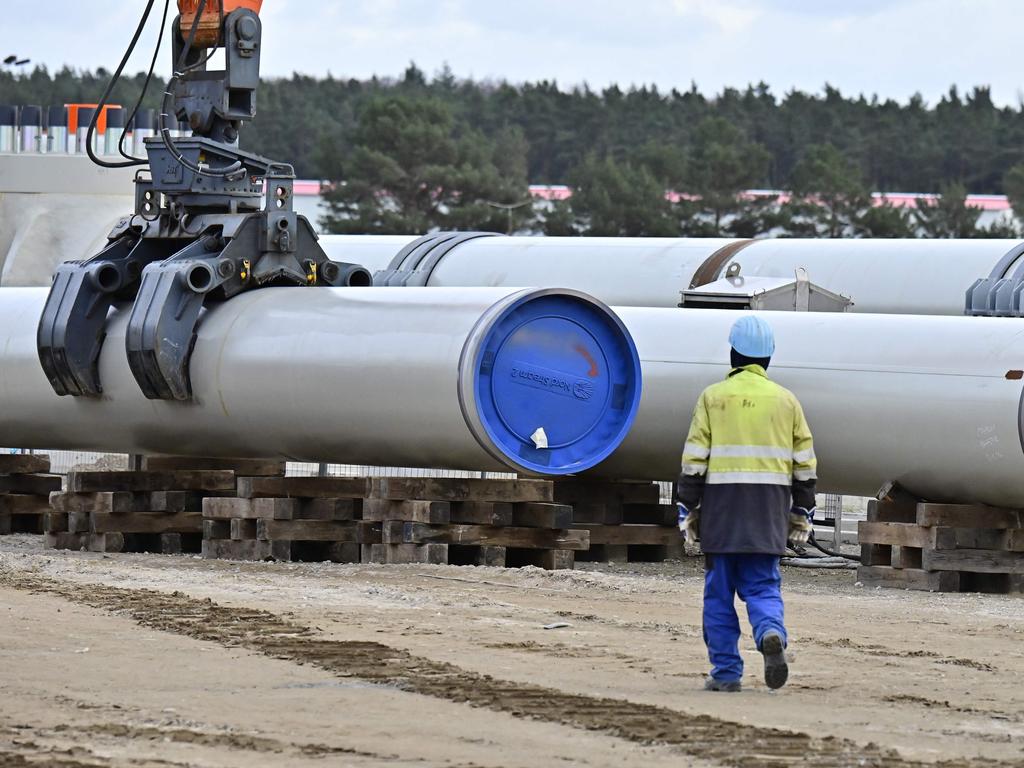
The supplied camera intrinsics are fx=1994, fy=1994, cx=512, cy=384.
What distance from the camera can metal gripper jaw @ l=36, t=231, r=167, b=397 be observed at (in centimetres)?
1433

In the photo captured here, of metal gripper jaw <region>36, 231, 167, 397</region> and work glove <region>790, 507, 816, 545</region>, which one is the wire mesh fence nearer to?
metal gripper jaw <region>36, 231, 167, 397</region>

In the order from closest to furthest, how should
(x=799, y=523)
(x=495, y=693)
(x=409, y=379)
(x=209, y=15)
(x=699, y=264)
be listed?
(x=495, y=693)
(x=799, y=523)
(x=409, y=379)
(x=209, y=15)
(x=699, y=264)

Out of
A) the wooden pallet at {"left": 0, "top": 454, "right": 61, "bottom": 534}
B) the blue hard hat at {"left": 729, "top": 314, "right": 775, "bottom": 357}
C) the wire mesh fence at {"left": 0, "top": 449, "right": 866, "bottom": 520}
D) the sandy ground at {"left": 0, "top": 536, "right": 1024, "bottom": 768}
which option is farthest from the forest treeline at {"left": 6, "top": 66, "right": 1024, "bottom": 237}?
the blue hard hat at {"left": 729, "top": 314, "right": 775, "bottom": 357}

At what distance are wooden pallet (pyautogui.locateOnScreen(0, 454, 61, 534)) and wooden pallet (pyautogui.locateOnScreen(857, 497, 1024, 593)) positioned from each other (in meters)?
7.27

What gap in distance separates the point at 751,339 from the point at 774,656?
1.40 metres

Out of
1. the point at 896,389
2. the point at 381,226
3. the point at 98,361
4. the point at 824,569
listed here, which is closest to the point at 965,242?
the point at 824,569

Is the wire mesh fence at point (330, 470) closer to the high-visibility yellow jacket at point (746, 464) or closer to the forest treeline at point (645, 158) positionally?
the high-visibility yellow jacket at point (746, 464)

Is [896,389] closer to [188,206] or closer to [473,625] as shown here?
[473,625]

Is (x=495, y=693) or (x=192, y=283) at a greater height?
(x=192, y=283)

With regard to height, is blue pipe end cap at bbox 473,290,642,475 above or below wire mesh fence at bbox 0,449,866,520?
above

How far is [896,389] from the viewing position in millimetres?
12914

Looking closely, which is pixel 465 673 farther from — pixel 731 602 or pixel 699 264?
pixel 699 264

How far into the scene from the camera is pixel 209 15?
14805 millimetres

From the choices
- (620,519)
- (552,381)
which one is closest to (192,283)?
(552,381)
